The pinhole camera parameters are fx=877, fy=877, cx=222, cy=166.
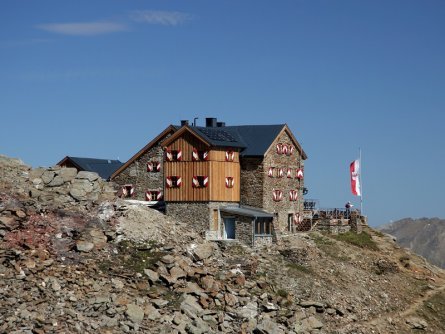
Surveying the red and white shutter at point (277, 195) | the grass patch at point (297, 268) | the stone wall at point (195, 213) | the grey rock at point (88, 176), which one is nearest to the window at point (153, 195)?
the stone wall at point (195, 213)

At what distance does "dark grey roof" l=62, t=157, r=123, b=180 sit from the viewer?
89.2 metres

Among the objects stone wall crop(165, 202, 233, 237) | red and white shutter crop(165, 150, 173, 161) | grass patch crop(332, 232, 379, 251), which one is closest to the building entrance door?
stone wall crop(165, 202, 233, 237)

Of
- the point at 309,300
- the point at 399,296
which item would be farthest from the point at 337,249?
the point at 309,300

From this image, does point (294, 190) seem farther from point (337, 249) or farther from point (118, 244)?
point (118, 244)

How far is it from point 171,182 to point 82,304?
76.9 feet

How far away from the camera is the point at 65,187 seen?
67.6 metres

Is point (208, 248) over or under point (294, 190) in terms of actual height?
under

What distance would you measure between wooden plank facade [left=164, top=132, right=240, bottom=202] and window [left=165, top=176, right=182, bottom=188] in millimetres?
86

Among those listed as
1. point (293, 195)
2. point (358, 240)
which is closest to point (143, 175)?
point (293, 195)

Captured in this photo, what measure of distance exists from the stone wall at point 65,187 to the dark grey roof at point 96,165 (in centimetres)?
1875

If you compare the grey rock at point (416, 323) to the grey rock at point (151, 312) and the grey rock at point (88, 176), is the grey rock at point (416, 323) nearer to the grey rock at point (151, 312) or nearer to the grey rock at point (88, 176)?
the grey rock at point (151, 312)

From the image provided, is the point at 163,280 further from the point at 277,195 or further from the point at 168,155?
the point at 277,195

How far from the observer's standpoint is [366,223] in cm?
8950

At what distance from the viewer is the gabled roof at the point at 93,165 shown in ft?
294
